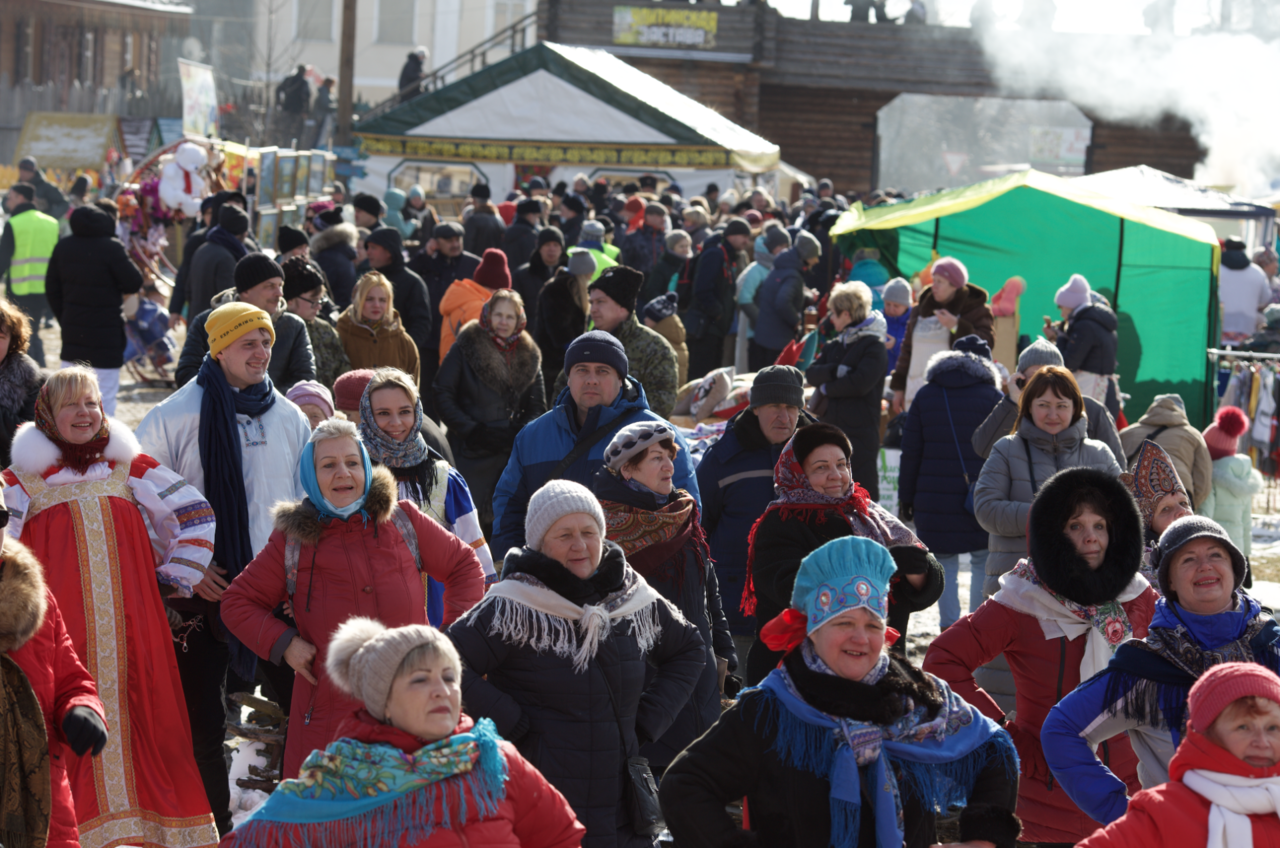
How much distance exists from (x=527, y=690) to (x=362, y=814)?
2.77 feet

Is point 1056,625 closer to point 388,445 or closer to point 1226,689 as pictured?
point 1226,689

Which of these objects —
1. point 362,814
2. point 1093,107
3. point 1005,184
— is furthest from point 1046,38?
point 362,814

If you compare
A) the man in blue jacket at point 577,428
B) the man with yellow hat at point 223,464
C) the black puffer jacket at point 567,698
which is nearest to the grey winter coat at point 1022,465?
the man in blue jacket at point 577,428

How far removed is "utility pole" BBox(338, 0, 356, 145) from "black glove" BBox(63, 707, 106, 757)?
24.9 metres

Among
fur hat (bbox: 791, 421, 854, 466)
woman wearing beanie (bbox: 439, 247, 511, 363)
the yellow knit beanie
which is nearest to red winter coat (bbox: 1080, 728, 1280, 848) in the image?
fur hat (bbox: 791, 421, 854, 466)

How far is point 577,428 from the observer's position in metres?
5.04

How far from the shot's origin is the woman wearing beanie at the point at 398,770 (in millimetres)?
2537

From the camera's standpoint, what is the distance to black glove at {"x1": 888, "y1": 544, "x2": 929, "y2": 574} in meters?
4.03

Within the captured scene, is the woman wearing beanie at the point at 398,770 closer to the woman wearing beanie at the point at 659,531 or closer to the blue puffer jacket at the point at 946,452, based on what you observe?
the woman wearing beanie at the point at 659,531

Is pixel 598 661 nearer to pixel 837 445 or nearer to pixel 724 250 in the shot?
pixel 837 445

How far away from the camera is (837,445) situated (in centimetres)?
435

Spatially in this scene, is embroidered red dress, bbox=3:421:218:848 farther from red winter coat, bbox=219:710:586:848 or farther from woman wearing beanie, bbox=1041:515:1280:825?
woman wearing beanie, bbox=1041:515:1280:825

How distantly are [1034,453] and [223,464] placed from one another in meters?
3.07

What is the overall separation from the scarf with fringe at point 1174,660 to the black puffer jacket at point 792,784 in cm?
52
